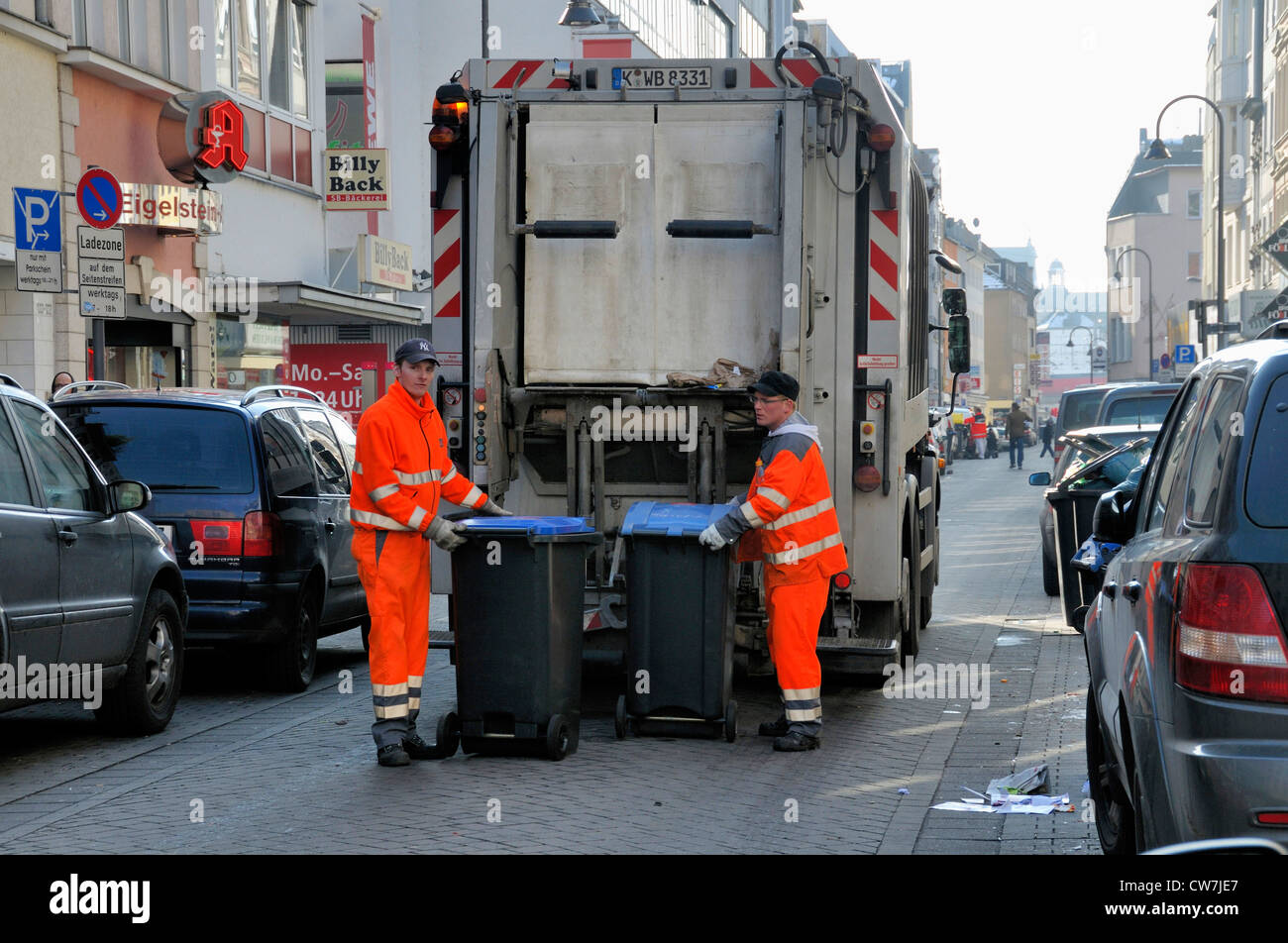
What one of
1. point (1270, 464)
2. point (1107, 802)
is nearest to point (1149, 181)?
point (1107, 802)

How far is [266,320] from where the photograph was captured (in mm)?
25516

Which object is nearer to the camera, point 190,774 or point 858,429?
point 190,774

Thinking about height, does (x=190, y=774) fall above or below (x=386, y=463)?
below

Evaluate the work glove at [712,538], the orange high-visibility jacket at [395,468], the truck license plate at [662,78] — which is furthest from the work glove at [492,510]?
the truck license plate at [662,78]

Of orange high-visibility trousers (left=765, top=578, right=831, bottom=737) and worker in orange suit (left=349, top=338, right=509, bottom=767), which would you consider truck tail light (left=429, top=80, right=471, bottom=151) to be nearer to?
worker in orange suit (left=349, top=338, right=509, bottom=767)

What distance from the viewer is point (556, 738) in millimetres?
7465

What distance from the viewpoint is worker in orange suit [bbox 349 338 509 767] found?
24.6 feet

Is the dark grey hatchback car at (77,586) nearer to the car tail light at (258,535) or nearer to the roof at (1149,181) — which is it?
the car tail light at (258,535)

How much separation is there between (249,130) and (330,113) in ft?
36.5

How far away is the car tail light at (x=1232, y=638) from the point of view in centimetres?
391

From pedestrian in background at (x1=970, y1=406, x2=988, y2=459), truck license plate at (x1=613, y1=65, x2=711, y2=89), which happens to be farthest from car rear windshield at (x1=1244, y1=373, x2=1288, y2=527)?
pedestrian in background at (x1=970, y1=406, x2=988, y2=459)

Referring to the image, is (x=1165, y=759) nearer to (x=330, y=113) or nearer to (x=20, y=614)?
(x=20, y=614)
